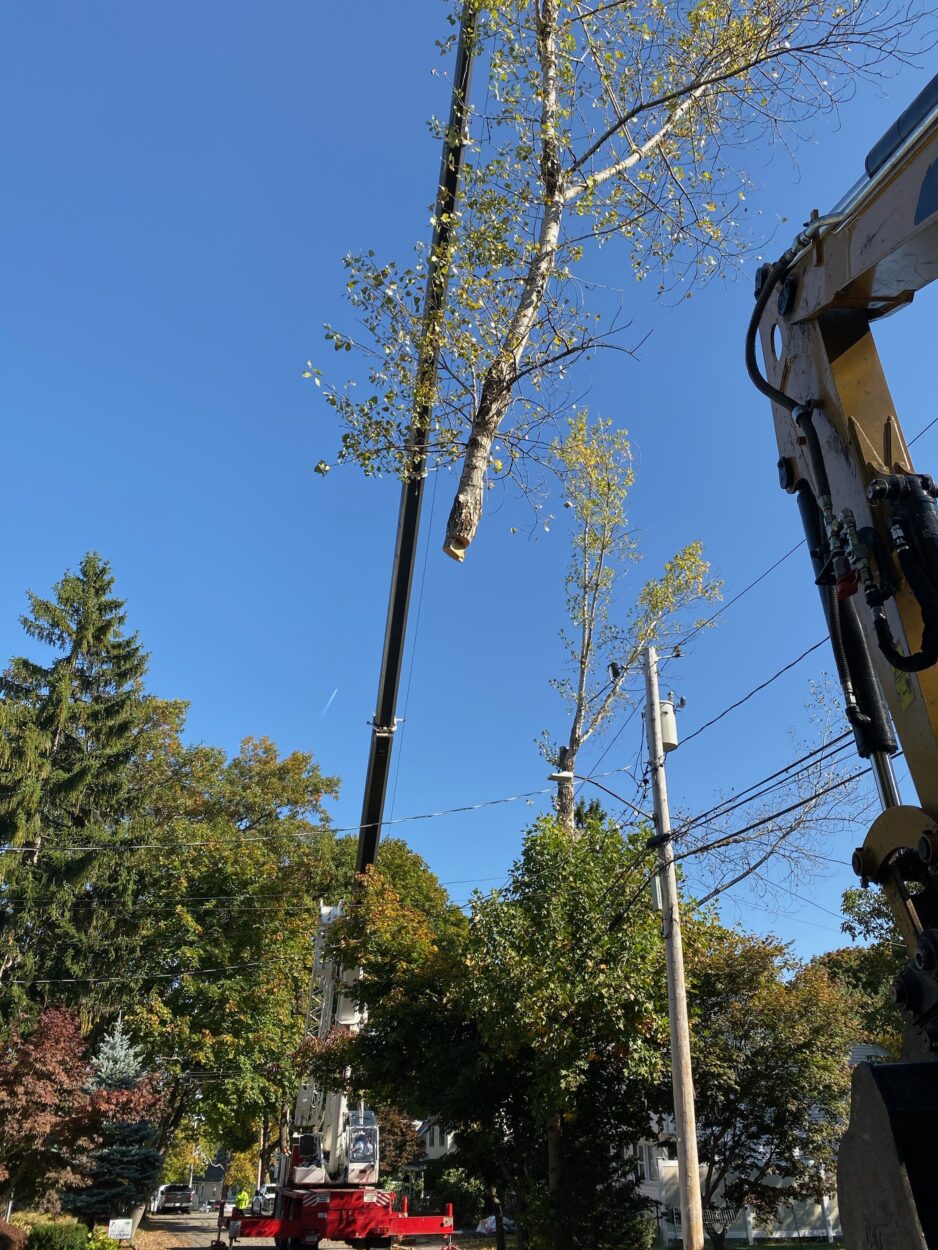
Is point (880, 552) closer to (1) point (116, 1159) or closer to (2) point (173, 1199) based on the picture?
(1) point (116, 1159)

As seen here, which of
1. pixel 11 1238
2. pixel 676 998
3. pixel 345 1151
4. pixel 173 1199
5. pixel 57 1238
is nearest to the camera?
Result: pixel 676 998

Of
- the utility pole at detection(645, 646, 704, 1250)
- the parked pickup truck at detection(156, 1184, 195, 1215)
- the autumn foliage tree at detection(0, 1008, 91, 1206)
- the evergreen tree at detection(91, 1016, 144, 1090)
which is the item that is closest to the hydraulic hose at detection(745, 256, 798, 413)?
the utility pole at detection(645, 646, 704, 1250)

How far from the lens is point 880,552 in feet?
10.8

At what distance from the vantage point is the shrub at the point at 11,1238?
594 inches

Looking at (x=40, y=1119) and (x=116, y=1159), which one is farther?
(x=116, y=1159)

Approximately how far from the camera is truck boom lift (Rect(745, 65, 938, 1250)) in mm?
2500

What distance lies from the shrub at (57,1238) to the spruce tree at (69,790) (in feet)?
32.2

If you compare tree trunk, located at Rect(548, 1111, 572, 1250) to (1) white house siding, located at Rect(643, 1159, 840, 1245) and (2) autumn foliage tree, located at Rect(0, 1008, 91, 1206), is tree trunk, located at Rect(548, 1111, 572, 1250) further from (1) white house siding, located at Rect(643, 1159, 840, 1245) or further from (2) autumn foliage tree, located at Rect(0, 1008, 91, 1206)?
(2) autumn foliage tree, located at Rect(0, 1008, 91, 1206)

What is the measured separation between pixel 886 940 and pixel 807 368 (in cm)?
2202

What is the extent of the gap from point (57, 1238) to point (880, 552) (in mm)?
18671

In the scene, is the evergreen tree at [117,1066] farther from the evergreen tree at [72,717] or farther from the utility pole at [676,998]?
the utility pole at [676,998]

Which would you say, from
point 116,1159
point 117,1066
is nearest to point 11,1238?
point 116,1159

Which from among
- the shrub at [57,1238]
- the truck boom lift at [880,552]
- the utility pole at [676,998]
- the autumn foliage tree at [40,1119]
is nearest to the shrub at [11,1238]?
the shrub at [57,1238]

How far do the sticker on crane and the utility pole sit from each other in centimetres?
810
